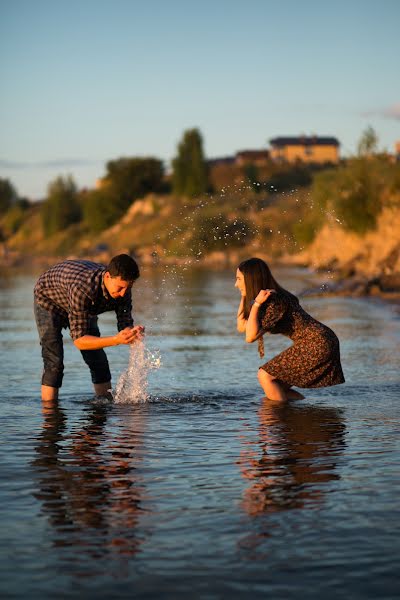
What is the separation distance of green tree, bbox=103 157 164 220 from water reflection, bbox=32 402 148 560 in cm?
13067

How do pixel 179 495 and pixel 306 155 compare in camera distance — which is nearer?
pixel 179 495

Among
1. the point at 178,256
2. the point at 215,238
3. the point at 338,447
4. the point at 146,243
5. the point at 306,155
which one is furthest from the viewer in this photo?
the point at 306,155

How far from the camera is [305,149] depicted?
18112 centimetres

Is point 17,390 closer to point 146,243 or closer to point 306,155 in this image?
point 146,243

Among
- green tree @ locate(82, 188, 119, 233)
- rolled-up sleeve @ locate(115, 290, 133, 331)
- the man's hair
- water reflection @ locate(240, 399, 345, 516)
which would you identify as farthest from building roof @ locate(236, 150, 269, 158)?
the man's hair

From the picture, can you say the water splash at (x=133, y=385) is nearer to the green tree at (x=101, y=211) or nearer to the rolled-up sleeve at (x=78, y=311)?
the rolled-up sleeve at (x=78, y=311)

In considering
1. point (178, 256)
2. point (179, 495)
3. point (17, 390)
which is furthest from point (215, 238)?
point (179, 495)

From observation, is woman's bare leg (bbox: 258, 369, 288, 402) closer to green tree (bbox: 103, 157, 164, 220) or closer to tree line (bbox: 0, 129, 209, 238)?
tree line (bbox: 0, 129, 209, 238)

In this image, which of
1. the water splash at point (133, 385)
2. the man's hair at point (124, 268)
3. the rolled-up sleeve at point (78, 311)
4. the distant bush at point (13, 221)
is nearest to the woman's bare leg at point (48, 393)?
the water splash at point (133, 385)

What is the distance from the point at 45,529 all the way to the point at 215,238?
76.9 m

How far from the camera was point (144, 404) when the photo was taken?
1073 centimetres

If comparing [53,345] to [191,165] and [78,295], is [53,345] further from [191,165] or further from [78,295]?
[191,165]

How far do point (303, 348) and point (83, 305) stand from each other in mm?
2167

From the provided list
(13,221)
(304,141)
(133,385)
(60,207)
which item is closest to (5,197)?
(13,221)
